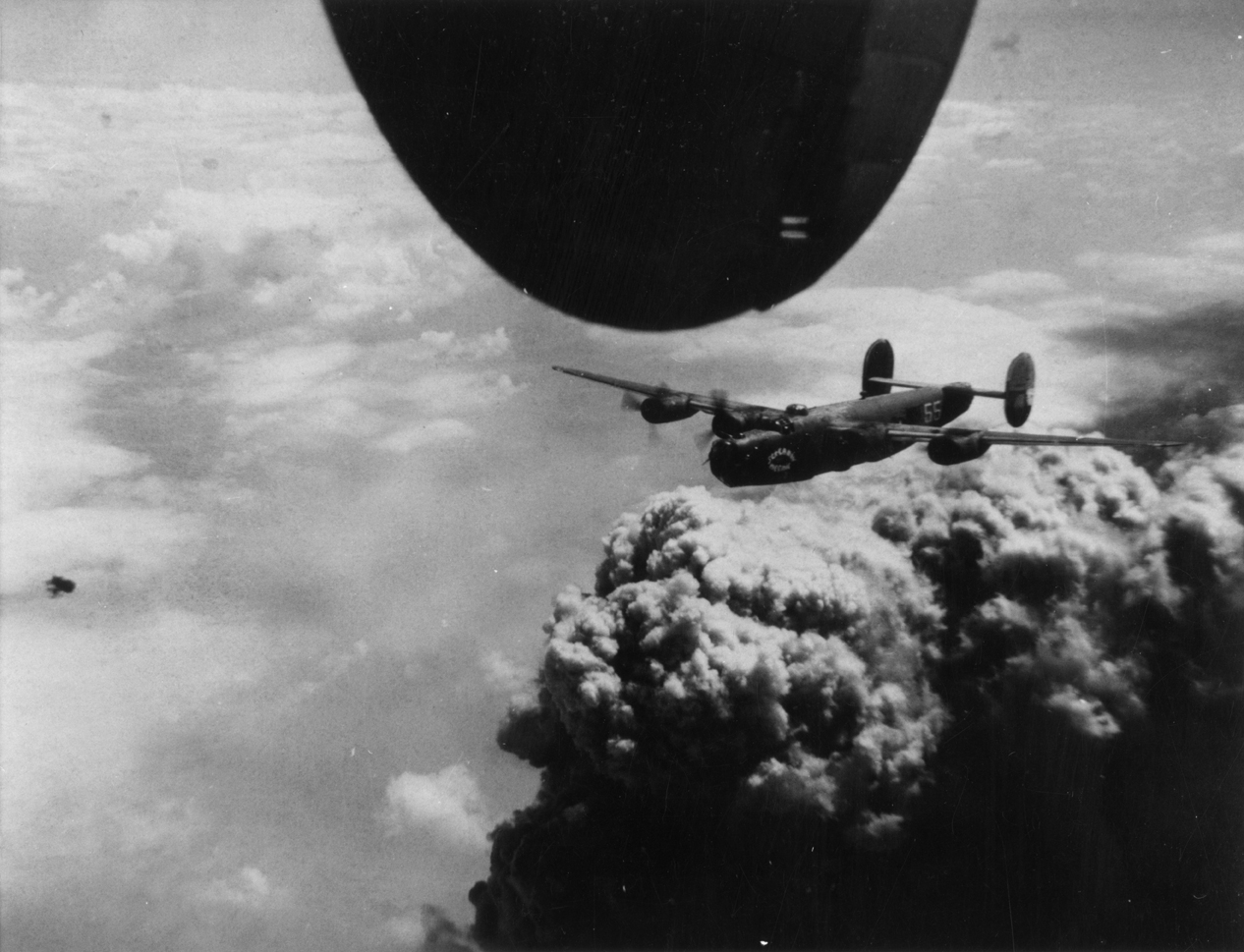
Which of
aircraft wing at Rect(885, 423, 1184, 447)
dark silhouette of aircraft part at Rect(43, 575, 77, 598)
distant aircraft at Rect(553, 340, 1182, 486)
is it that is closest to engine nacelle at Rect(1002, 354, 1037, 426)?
distant aircraft at Rect(553, 340, 1182, 486)

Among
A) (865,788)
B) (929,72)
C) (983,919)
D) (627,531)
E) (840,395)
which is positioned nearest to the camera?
(929,72)

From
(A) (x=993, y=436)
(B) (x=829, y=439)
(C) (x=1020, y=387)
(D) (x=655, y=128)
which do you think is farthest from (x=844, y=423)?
(D) (x=655, y=128)

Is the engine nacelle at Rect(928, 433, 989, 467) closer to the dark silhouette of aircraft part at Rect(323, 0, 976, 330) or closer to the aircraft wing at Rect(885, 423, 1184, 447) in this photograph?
the aircraft wing at Rect(885, 423, 1184, 447)

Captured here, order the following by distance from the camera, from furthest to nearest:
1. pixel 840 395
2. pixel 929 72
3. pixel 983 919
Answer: pixel 983 919 < pixel 840 395 < pixel 929 72

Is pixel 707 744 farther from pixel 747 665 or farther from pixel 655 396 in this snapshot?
pixel 655 396

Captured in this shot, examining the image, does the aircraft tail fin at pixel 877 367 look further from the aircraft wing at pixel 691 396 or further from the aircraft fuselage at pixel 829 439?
the aircraft wing at pixel 691 396

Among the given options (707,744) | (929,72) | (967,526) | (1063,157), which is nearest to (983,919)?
(707,744)
